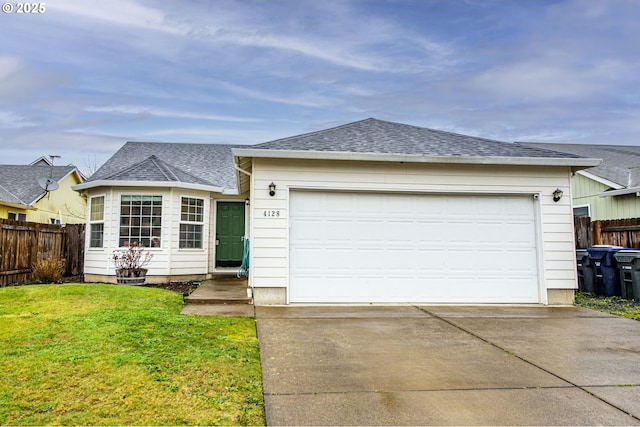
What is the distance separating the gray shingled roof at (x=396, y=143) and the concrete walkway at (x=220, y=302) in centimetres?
286

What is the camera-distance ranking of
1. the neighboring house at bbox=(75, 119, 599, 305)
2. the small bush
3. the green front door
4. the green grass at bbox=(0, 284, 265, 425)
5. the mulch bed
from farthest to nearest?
Answer: the green front door
the small bush
the mulch bed
the neighboring house at bbox=(75, 119, 599, 305)
the green grass at bbox=(0, 284, 265, 425)

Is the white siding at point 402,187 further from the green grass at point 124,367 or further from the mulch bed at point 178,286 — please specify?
the mulch bed at point 178,286

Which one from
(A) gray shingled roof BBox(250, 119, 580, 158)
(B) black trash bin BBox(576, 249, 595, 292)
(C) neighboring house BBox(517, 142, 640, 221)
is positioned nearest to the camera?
(A) gray shingled roof BBox(250, 119, 580, 158)

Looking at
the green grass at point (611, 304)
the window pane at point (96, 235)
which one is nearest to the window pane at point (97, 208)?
the window pane at point (96, 235)

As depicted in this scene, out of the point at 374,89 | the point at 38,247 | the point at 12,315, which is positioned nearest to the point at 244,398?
the point at 12,315

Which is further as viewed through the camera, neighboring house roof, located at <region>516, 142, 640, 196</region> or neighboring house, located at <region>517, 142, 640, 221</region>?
neighboring house roof, located at <region>516, 142, 640, 196</region>

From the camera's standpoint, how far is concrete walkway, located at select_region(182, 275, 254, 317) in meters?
6.74

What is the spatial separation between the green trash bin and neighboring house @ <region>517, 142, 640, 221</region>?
4.59 m

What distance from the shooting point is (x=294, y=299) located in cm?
774

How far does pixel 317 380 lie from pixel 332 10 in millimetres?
8935

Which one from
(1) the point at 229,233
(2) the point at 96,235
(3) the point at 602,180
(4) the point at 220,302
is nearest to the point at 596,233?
(3) the point at 602,180

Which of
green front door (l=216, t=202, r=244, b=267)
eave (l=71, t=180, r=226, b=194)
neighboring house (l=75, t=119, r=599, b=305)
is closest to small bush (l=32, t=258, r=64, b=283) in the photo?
eave (l=71, t=180, r=226, b=194)

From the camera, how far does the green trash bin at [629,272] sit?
873cm

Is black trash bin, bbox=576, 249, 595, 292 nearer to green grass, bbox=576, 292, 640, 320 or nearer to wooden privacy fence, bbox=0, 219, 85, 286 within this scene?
green grass, bbox=576, 292, 640, 320
